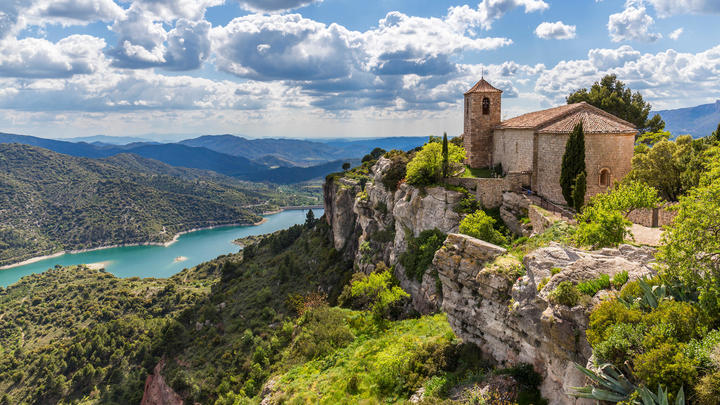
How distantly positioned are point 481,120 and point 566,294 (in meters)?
32.0

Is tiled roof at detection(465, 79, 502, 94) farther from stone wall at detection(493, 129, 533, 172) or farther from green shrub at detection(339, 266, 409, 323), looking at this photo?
green shrub at detection(339, 266, 409, 323)

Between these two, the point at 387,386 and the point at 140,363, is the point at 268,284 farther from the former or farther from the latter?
the point at 387,386

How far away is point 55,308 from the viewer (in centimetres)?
9925

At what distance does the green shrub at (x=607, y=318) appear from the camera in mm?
9879

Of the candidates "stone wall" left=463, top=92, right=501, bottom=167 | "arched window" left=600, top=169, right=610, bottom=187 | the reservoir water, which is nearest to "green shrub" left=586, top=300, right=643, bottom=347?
"arched window" left=600, top=169, right=610, bottom=187

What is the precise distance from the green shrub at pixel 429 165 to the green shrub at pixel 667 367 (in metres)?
28.0

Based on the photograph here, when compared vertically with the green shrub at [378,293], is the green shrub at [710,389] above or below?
above

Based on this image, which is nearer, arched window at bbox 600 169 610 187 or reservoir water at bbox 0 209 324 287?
arched window at bbox 600 169 610 187

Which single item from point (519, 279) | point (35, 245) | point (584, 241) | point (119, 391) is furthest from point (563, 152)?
point (35, 245)

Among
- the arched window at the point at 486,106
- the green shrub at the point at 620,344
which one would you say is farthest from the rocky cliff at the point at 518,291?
the arched window at the point at 486,106

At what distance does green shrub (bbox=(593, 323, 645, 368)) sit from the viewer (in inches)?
366

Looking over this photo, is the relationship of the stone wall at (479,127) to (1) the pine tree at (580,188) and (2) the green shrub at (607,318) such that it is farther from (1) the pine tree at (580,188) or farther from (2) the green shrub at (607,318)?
(2) the green shrub at (607,318)

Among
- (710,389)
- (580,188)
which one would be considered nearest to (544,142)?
(580,188)

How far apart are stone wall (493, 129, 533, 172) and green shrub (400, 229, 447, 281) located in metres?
10.3
